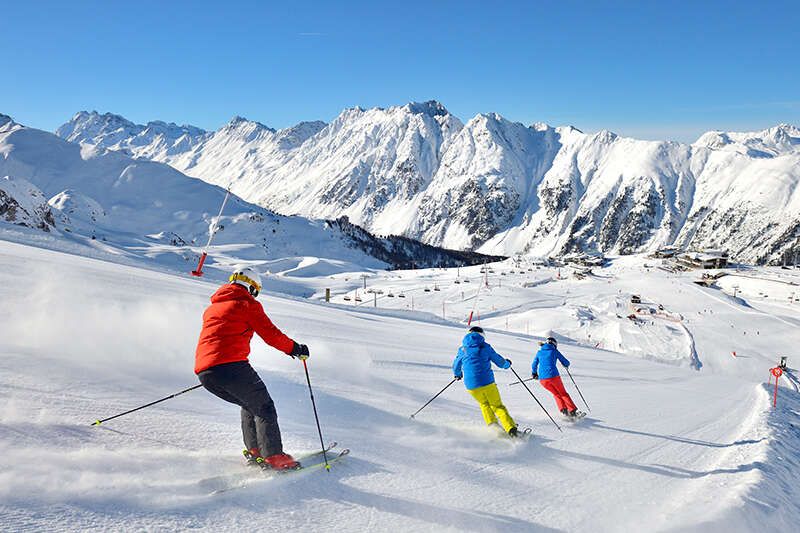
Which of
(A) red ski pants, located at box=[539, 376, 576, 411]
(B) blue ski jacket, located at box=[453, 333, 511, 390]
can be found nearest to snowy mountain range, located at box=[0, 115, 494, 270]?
(A) red ski pants, located at box=[539, 376, 576, 411]

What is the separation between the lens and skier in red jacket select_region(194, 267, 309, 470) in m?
4.50

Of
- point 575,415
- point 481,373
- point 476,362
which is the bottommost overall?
point 575,415

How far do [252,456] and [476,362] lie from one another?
3624 millimetres

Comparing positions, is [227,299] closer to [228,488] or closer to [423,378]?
[228,488]

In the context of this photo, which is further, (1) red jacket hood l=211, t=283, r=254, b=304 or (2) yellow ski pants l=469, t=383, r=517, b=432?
(2) yellow ski pants l=469, t=383, r=517, b=432

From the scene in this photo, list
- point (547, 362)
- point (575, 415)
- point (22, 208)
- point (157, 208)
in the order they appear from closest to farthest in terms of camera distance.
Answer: point (575, 415) → point (547, 362) → point (22, 208) → point (157, 208)

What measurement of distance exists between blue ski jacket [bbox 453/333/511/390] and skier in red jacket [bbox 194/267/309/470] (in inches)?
127

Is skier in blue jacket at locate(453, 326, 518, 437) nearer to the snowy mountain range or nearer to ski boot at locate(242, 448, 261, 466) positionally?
ski boot at locate(242, 448, 261, 466)

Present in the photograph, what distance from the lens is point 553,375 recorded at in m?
8.62

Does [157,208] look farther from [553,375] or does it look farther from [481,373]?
[481,373]

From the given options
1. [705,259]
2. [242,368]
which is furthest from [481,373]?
[705,259]

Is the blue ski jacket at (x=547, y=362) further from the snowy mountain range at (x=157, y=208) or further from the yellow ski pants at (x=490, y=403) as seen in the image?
the snowy mountain range at (x=157, y=208)

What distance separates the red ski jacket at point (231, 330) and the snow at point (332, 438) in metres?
1.03

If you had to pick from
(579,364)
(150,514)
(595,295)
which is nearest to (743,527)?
(150,514)
